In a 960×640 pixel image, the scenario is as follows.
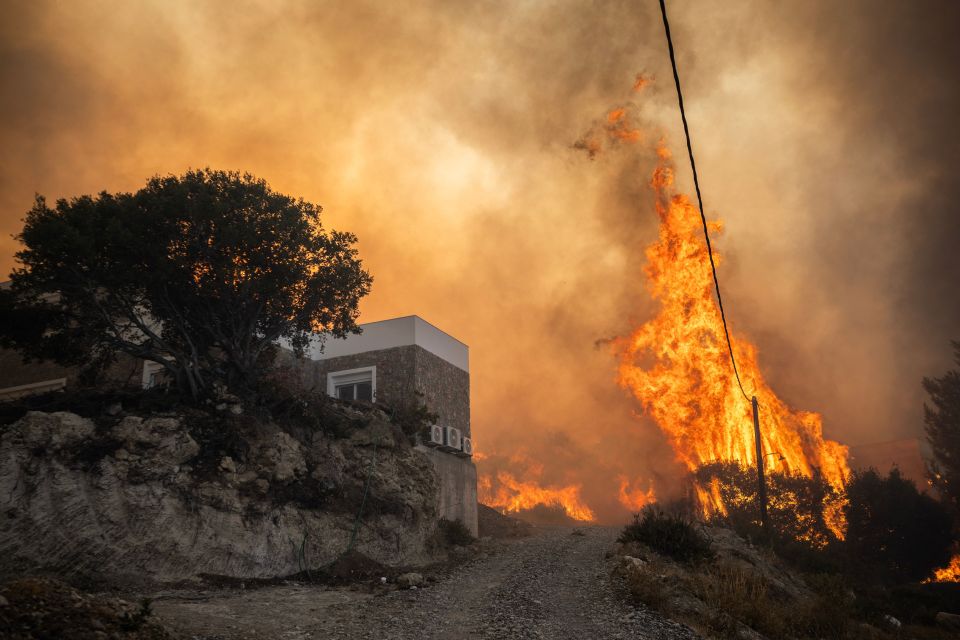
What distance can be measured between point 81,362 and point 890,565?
47627 mm

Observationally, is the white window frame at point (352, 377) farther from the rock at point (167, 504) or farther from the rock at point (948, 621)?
the rock at point (948, 621)

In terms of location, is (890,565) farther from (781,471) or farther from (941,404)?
(941,404)

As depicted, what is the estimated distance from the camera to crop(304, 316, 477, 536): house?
31.3 m

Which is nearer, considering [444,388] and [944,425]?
[444,388]

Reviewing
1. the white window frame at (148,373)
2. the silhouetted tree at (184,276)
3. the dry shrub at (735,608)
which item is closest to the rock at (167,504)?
the silhouetted tree at (184,276)

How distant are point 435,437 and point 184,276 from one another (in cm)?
1492

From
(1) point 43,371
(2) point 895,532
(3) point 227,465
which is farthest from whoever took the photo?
(2) point 895,532

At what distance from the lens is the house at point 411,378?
31.3 meters

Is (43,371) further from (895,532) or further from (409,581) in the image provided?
(895,532)

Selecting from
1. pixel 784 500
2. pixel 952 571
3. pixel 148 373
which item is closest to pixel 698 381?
pixel 784 500

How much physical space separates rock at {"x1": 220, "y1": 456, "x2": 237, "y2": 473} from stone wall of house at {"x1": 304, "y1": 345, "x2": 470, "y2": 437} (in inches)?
520

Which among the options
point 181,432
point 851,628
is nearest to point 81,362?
point 181,432

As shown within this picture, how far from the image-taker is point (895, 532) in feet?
132

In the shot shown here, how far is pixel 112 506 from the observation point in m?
14.7
